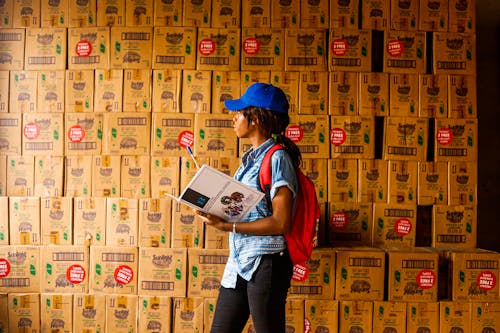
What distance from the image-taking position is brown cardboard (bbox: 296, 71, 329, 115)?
2779 millimetres

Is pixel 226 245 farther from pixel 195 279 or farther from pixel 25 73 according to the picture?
pixel 25 73

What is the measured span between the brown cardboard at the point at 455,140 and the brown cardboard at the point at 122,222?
1861mm

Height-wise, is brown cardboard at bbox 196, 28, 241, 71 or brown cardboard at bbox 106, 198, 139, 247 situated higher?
brown cardboard at bbox 196, 28, 241, 71

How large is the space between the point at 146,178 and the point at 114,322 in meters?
0.85

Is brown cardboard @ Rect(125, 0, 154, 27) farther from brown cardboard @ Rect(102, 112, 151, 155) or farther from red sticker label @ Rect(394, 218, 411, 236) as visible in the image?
red sticker label @ Rect(394, 218, 411, 236)

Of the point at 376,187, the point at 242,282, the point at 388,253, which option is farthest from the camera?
→ the point at 376,187

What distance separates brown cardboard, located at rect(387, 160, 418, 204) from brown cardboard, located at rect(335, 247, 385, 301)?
395 millimetres

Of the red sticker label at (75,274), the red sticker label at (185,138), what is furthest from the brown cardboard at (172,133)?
the red sticker label at (75,274)

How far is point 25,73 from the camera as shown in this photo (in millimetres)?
2809

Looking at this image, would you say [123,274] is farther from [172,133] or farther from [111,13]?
[111,13]

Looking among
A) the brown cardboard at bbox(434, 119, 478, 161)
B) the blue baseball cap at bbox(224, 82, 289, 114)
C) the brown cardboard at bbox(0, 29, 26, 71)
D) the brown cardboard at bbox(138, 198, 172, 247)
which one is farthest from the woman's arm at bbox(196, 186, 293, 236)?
the brown cardboard at bbox(0, 29, 26, 71)

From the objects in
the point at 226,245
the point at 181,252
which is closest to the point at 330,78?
the point at 226,245

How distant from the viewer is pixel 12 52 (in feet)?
9.25

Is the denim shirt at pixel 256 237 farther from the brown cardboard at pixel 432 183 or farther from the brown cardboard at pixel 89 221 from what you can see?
the brown cardboard at pixel 432 183
